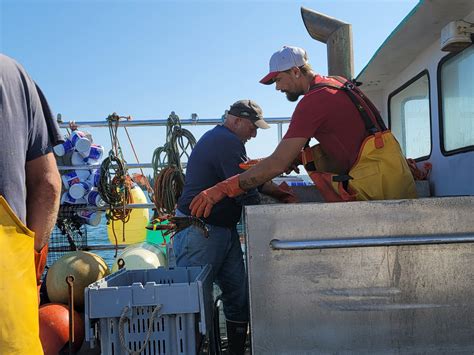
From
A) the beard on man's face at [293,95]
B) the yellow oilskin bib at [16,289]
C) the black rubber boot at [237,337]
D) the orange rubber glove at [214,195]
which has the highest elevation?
the beard on man's face at [293,95]

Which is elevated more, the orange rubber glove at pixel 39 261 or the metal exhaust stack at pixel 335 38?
the metal exhaust stack at pixel 335 38

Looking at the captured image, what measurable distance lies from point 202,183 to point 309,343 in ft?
5.70

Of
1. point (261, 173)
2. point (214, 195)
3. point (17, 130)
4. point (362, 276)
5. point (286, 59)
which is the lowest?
point (362, 276)

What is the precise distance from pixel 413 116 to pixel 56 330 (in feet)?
11.3

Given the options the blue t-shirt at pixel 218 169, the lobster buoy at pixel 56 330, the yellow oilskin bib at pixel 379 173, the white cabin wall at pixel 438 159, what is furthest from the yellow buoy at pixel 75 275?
the white cabin wall at pixel 438 159

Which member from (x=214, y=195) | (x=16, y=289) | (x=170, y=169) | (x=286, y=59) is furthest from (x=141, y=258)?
(x=16, y=289)

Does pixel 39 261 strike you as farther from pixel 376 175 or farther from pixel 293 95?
pixel 293 95

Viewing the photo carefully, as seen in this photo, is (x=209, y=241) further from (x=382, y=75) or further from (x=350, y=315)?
(x=382, y=75)

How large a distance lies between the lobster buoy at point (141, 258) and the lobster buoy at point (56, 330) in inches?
66.0

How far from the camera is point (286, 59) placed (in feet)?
10.0

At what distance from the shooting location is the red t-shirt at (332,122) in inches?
107

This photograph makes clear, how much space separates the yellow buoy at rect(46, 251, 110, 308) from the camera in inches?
142

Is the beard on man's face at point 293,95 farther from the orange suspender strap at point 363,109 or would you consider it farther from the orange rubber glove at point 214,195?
the orange rubber glove at point 214,195

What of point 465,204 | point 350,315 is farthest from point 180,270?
point 465,204
